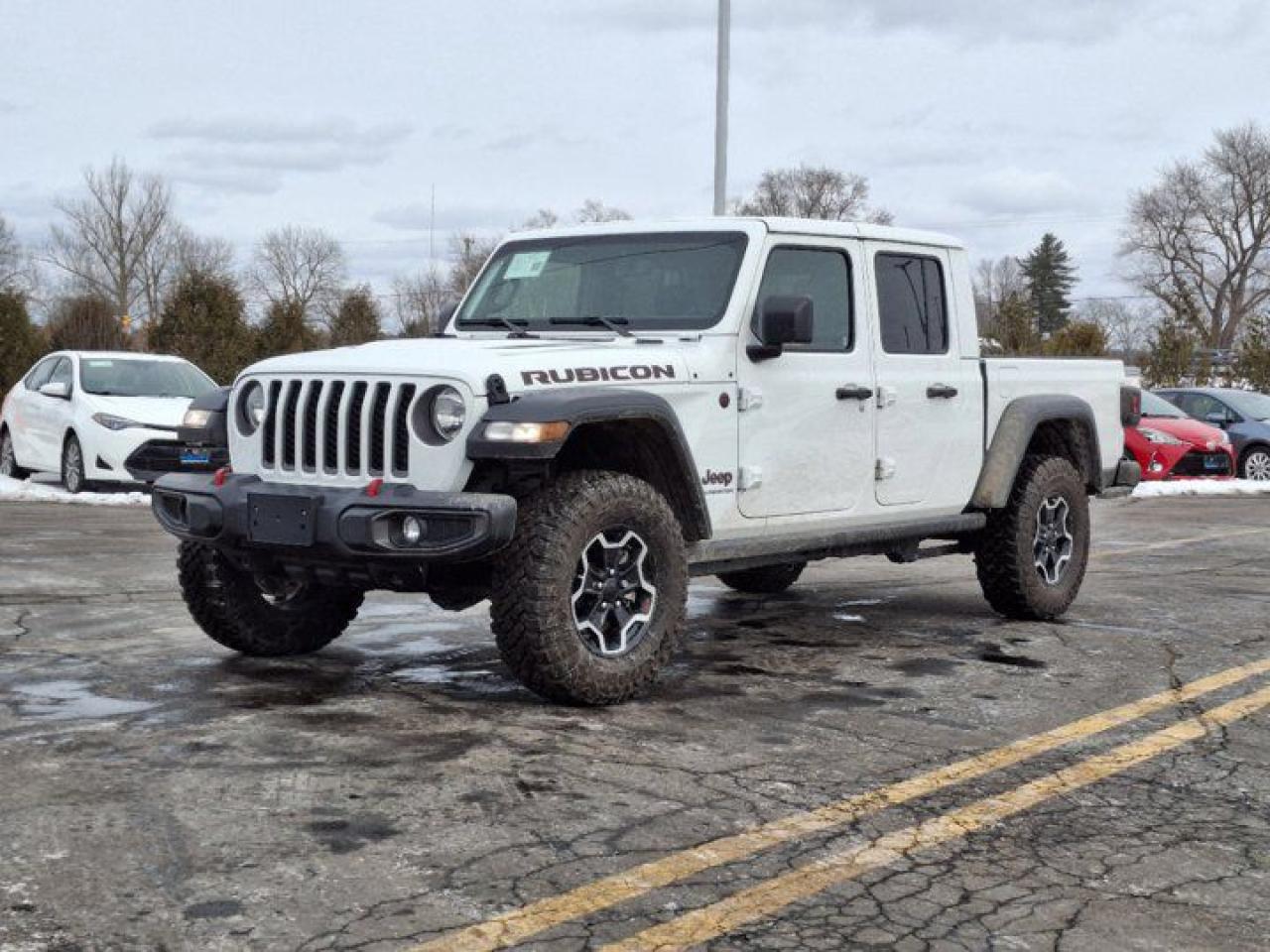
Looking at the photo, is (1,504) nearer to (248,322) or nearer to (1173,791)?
(1173,791)

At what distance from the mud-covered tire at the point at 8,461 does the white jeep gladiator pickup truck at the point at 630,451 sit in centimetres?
1198

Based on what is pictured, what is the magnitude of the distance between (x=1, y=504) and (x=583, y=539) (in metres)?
10.8

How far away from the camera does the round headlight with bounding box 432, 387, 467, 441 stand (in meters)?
5.77

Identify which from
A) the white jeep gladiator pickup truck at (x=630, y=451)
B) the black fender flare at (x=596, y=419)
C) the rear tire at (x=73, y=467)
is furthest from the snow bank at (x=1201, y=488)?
the black fender flare at (x=596, y=419)

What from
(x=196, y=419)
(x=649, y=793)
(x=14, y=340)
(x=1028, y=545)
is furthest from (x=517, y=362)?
(x=14, y=340)

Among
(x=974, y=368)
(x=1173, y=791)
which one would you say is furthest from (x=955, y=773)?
(x=974, y=368)

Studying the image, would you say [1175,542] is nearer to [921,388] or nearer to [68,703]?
[921,388]

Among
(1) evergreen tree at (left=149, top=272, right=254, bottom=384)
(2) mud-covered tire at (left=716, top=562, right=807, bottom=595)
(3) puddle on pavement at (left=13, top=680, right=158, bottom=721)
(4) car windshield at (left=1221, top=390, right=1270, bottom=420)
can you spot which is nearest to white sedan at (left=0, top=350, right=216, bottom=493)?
(2) mud-covered tire at (left=716, top=562, right=807, bottom=595)

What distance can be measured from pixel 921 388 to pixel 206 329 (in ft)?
74.1

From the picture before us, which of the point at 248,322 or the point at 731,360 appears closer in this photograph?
the point at 731,360

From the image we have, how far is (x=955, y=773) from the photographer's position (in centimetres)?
514

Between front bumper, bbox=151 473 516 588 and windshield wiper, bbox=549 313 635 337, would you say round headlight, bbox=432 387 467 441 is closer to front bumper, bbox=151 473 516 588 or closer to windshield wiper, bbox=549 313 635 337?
front bumper, bbox=151 473 516 588

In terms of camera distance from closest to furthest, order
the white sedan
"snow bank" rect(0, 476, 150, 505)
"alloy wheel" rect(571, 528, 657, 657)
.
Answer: "alloy wheel" rect(571, 528, 657, 657) < "snow bank" rect(0, 476, 150, 505) < the white sedan

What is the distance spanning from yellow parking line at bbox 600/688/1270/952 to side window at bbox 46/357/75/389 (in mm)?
13415
